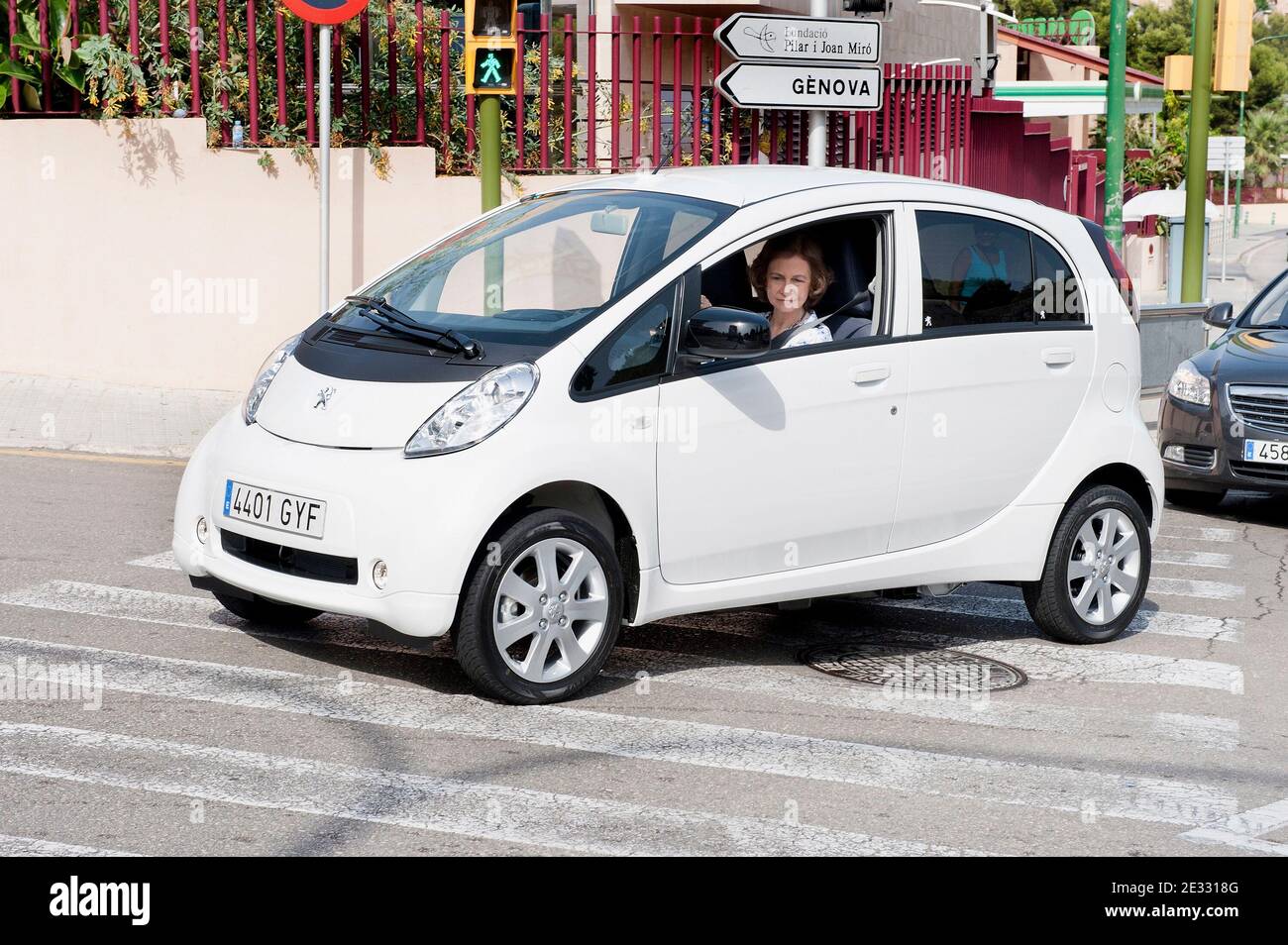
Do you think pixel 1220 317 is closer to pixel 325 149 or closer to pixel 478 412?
pixel 325 149

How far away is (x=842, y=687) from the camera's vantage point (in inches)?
256

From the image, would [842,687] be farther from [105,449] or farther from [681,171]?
[105,449]

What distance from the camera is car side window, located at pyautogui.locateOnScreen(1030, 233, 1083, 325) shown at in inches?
285

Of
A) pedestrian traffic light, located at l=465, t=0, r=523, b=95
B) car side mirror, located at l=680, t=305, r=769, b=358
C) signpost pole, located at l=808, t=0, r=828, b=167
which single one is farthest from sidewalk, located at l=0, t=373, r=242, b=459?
car side mirror, located at l=680, t=305, r=769, b=358

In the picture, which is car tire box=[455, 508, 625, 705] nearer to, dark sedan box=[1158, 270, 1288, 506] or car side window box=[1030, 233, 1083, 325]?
car side window box=[1030, 233, 1083, 325]

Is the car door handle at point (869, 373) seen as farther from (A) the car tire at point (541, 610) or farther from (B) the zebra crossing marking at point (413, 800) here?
(B) the zebra crossing marking at point (413, 800)

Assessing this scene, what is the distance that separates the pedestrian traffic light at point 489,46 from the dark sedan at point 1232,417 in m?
4.65

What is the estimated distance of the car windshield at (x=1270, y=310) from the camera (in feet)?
38.0

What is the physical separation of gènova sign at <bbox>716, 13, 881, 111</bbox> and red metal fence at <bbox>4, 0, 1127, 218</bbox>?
2125 millimetres

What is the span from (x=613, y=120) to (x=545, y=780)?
1001cm

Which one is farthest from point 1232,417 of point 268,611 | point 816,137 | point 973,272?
point 268,611

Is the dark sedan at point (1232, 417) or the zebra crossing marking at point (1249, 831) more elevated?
the dark sedan at point (1232, 417)

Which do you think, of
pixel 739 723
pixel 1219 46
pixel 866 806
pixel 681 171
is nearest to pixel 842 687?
pixel 739 723

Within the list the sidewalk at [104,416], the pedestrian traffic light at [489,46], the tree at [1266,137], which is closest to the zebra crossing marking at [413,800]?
the sidewalk at [104,416]
